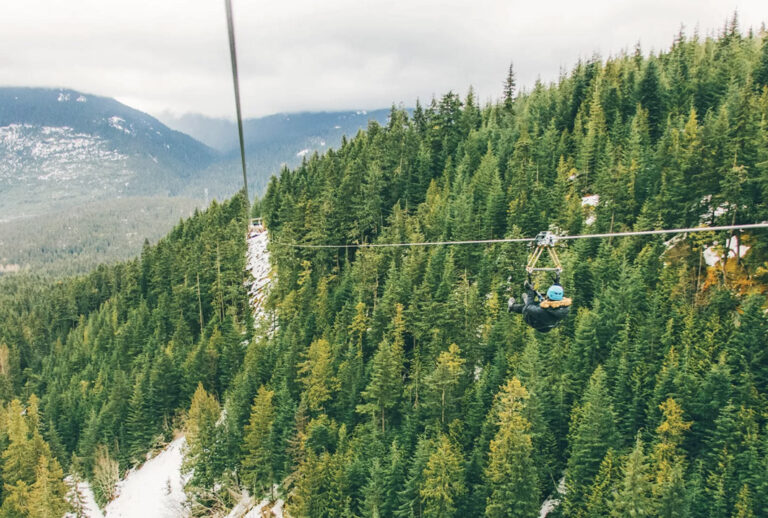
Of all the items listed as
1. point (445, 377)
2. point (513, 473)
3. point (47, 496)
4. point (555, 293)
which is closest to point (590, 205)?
point (445, 377)

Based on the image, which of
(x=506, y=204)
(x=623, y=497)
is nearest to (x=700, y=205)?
(x=506, y=204)

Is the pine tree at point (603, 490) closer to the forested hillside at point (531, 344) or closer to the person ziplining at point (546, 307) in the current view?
the forested hillside at point (531, 344)

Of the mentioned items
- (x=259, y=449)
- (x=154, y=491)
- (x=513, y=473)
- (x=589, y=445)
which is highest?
(x=589, y=445)

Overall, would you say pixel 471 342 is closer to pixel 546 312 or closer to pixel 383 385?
pixel 383 385

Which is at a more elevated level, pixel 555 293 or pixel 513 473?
pixel 555 293

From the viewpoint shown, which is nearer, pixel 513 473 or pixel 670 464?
pixel 513 473

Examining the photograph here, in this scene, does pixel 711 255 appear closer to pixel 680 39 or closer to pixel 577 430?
pixel 577 430

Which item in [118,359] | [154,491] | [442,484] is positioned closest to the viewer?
[442,484]

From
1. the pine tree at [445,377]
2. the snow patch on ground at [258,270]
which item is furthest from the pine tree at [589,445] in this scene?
the snow patch on ground at [258,270]
